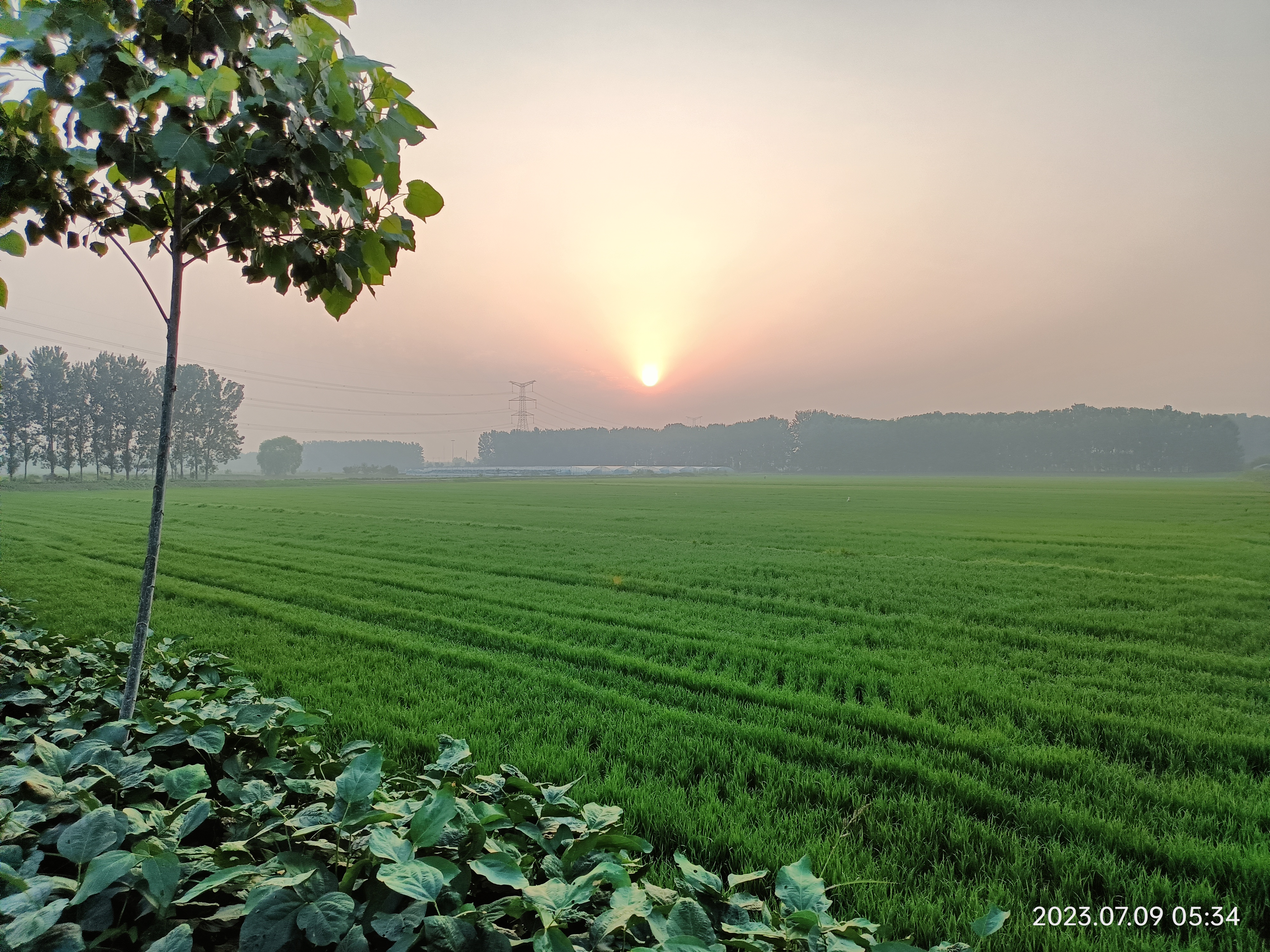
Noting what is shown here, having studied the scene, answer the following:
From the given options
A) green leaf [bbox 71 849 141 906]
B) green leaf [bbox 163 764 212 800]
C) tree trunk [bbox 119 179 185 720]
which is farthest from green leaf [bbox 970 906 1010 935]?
tree trunk [bbox 119 179 185 720]

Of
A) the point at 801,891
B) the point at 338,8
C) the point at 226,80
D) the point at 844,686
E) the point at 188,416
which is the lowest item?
the point at 844,686

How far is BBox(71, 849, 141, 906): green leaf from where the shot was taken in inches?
54.0

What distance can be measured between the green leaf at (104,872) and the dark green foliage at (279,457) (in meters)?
157

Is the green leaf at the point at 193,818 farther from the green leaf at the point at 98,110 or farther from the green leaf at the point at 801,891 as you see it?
the green leaf at the point at 98,110

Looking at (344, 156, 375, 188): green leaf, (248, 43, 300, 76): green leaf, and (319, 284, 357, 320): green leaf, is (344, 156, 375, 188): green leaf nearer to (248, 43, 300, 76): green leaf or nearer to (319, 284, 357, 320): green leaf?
(248, 43, 300, 76): green leaf

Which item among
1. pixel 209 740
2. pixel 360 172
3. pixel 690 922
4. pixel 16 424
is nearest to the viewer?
pixel 690 922

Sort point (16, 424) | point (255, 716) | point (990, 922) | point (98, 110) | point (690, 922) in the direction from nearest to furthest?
1. point (690, 922)
2. point (990, 922)
3. point (98, 110)
4. point (255, 716)
5. point (16, 424)

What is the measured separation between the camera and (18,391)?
7469cm

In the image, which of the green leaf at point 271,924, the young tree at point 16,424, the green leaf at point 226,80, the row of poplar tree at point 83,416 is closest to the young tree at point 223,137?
the green leaf at point 226,80

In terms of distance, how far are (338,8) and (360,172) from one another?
2.47ft

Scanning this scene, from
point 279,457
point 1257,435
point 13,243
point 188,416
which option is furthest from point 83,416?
point 1257,435

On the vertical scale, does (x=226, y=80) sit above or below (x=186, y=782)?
above

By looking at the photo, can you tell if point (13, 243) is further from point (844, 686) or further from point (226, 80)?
point (844, 686)

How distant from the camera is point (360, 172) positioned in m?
2.32
